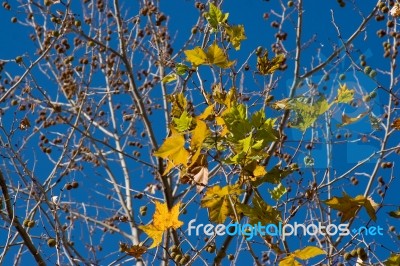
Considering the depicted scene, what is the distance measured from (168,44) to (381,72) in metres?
2.07

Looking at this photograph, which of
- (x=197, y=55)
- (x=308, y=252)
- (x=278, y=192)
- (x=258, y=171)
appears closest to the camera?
(x=308, y=252)

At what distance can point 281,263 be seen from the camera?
8.39 ft

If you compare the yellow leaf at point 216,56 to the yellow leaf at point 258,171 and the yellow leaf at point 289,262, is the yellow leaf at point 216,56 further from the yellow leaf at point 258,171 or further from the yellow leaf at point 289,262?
the yellow leaf at point 289,262

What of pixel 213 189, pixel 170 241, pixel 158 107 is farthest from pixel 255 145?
pixel 158 107

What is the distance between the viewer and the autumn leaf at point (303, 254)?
7.95 ft

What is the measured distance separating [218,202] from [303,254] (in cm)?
37

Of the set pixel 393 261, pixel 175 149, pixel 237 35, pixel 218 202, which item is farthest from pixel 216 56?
pixel 393 261

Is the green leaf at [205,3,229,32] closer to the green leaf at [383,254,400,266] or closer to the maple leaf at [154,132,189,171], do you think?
the maple leaf at [154,132,189,171]

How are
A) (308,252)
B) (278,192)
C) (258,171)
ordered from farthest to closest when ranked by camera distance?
(278,192) < (258,171) < (308,252)

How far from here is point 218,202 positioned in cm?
264

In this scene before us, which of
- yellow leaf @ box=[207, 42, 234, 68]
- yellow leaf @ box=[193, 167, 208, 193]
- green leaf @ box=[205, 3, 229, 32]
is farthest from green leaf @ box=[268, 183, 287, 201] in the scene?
green leaf @ box=[205, 3, 229, 32]

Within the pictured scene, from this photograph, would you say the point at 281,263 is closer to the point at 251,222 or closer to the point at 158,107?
the point at 251,222

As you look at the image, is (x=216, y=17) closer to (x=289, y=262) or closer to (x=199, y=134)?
(x=199, y=134)

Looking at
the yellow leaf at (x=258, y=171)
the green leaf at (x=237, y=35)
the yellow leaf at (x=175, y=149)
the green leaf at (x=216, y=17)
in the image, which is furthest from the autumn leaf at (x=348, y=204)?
the green leaf at (x=216, y=17)
